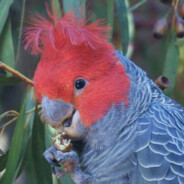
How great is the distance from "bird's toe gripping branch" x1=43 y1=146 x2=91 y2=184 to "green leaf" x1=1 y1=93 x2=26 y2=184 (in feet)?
0.51

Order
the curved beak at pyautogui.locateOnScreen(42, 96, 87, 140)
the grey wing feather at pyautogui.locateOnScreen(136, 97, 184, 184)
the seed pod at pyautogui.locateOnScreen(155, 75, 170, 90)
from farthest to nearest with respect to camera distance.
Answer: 1. the seed pod at pyautogui.locateOnScreen(155, 75, 170, 90)
2. the grey wing feather at pyautogui.locateOnScreen(136, 97, 184, 184)
3. the curved beak at pyautogui.locateOnScreen(42, 96, 87, 140)

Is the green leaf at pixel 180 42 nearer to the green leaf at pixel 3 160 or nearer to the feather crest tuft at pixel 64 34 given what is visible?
the feather crest tuft at pixel 64 34

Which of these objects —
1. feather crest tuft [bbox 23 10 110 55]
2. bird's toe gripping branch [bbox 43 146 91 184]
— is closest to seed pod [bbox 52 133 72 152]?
bird's toe gripping branch [bbox 43 146 91 184]

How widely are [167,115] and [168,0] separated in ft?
1.82

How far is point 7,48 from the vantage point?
188 cm

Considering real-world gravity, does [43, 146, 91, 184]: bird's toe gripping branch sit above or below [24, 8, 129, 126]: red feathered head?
below

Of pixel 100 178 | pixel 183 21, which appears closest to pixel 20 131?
pixel 100 178

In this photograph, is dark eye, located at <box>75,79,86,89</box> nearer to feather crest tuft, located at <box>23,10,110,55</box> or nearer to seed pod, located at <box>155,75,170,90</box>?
feather crest tuft, located at <box>23,10,110,55</box>

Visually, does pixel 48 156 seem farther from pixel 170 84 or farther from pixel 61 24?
pixel 170 84

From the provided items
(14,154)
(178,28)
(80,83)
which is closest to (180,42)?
(178,28)

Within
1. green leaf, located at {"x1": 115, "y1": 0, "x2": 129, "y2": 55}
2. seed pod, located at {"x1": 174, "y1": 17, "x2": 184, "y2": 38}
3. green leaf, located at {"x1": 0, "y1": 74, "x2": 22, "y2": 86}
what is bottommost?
seed pod, located at {"x1": 174, "y1": 17, "x2": 184, "y2": 38}

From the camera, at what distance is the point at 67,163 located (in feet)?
5.32

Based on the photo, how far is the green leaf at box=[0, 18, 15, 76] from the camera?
1.86 meters

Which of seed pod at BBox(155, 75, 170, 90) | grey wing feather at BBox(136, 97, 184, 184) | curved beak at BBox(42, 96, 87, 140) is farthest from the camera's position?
seed pod at BBox(155, 75, 170, 90)
